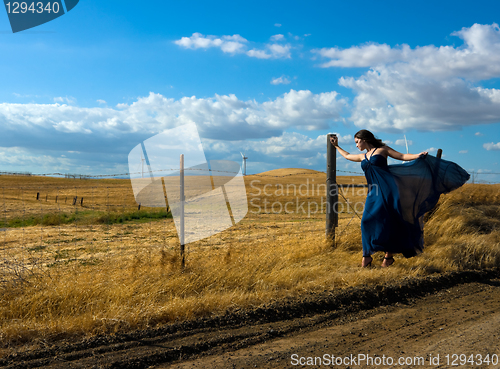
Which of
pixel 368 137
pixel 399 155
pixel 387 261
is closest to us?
pixel 399 155

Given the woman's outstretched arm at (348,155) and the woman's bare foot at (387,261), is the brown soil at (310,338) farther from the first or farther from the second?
the woman's outstretched arm at (348,155)

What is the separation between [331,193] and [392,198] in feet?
5.57

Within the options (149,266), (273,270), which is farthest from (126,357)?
(273,270)

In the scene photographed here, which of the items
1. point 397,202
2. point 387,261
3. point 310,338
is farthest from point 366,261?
point 310,338

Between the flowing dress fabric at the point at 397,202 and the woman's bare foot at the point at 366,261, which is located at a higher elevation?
the flowing dress fabric at the point at 397,202

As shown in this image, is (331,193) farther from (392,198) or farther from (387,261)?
(387,261)

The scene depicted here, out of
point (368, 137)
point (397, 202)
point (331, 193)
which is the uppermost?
point (368, 137)

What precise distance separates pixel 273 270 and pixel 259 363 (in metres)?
2.64

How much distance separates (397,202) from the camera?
6.52m

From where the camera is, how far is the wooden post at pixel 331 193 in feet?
26.3

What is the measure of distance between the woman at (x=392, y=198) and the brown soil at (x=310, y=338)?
1147 mm

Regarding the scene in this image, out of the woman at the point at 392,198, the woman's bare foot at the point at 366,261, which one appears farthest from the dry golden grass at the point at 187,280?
the woman at the point at 392,198

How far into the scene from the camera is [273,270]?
6.23m

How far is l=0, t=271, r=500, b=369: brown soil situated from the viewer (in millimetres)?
3703
